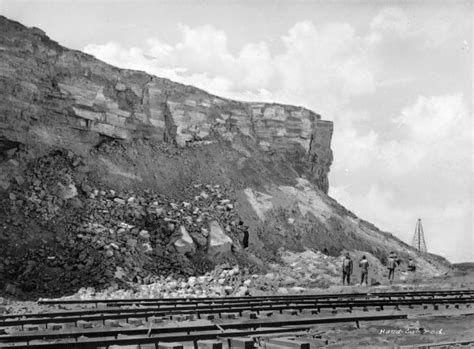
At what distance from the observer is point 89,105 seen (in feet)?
98.1

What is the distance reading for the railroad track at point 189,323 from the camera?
8.19 meters

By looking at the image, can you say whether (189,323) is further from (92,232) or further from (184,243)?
(184,243)

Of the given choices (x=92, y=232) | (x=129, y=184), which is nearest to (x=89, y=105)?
(x=129, y=184)

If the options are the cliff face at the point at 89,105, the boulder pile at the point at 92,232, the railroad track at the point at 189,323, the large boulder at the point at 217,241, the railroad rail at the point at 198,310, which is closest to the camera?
the railroad track at the point at 189,323

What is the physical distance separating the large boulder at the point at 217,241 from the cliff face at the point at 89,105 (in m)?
6.89

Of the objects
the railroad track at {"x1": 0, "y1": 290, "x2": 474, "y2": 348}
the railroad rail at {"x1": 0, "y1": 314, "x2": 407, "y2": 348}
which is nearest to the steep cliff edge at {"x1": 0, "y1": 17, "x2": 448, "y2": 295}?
the railroad track at {"x1": 0, "y1": 290, "x2": 474, "y2": 348}

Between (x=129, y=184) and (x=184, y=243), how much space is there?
15.3 ft

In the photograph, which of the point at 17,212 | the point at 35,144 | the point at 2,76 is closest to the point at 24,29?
the point at 2,76

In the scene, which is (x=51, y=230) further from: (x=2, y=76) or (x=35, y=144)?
(x=2, y=76)

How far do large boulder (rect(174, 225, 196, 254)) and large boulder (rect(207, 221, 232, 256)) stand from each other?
0.93 meters

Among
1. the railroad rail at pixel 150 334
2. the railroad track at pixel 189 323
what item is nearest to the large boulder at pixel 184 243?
the railroad track at pixel 189 323

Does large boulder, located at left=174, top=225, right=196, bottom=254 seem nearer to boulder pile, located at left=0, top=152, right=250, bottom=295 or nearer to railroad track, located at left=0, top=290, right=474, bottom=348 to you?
boulder pile, located at left=0, top=152, right=250, bottom=295
